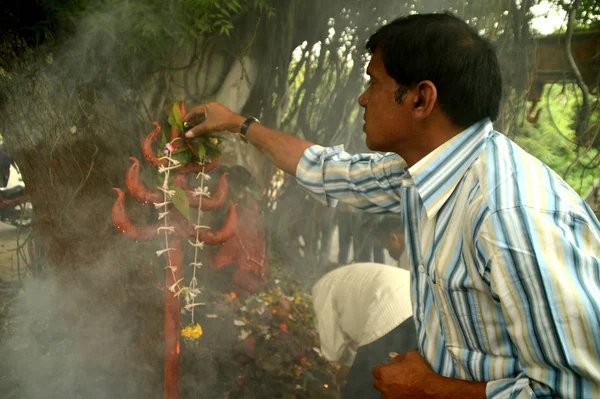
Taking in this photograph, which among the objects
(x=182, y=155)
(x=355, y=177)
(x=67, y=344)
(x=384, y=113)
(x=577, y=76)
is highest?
(x=577, y=76)

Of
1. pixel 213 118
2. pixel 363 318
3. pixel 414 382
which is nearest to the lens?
pixel 414 382

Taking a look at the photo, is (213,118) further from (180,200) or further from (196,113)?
(180,200)

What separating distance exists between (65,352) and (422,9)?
117 inches

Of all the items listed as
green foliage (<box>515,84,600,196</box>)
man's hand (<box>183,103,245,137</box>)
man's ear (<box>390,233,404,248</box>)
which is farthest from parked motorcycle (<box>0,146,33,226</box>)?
green foliage (<box>515,84,600,196</box>)

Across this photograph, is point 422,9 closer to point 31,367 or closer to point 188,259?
point 188,259

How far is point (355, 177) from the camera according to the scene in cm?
180

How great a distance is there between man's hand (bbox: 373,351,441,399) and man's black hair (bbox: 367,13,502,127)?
735 millimetres

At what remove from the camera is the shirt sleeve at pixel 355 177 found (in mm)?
1734

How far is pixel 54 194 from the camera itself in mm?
2469

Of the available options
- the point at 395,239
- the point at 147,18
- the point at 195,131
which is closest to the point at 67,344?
the point at 195,131

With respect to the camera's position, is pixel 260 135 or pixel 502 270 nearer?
pixel 502 270

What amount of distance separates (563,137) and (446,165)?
9.60 ft

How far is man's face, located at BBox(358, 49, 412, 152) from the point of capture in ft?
4.60

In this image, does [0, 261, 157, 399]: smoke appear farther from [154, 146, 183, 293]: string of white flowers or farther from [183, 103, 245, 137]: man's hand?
[183, 103, 245, 137]: man's hand
